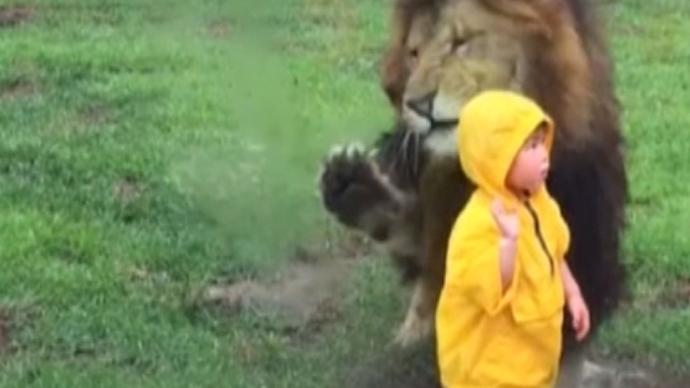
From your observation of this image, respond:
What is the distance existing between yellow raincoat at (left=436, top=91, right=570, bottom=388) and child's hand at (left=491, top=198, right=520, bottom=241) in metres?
0.02

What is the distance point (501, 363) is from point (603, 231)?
936mm

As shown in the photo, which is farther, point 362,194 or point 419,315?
point 419,315

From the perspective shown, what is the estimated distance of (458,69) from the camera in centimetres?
597

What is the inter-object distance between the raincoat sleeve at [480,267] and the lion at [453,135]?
0.37 metres

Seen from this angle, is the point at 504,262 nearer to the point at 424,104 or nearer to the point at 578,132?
the point at 424,104

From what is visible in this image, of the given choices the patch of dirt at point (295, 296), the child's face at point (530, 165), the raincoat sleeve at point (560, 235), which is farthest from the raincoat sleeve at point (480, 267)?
the patch of dirt at point (295, 296)

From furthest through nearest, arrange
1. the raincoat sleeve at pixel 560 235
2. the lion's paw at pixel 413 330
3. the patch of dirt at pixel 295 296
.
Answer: the patch of dirt at pixel 295 296
the lion's paw at pixel 413 330
the raincoat sleeve at pixel 560 235

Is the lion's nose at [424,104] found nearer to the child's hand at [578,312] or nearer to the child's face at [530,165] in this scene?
the child's face at [530,165]

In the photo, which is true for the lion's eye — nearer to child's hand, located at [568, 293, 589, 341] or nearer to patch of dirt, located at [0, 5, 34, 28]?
child's hand, located at [568, 293, 589, 341]

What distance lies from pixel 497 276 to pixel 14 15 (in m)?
9.23

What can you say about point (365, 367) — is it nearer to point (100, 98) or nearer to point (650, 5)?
point (100, 98)

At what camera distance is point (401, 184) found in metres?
6.51

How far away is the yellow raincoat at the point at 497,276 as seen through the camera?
18.3ft

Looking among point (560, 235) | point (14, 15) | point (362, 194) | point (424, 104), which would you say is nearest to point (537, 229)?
point (560, 235)
